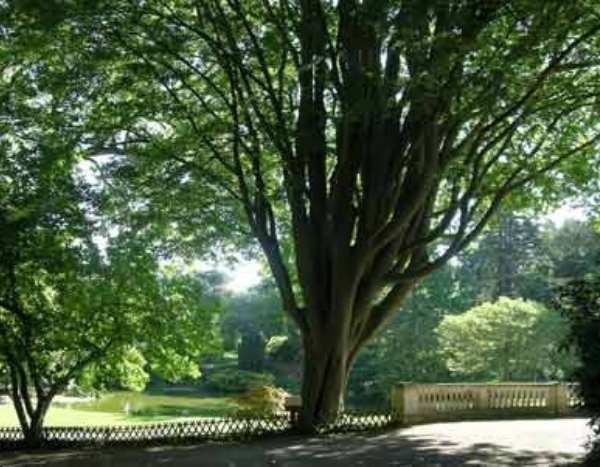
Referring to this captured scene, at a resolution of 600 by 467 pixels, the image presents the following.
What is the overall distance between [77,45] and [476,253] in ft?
199

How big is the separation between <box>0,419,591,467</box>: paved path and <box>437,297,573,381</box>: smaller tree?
22932 mm

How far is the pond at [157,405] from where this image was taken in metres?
41.9

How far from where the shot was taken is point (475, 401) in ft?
63.5

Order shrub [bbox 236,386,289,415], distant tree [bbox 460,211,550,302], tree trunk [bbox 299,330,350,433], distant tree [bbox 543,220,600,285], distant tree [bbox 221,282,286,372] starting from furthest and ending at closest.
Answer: distant tree [bbox 460,211,550,302] → distant tree [bbox 543,220,600,285] → distant tree [bbox 221,282,286,372] → shrub [bbox 236,386,289,415] → tree trunk [bbox 299,330,350,433]

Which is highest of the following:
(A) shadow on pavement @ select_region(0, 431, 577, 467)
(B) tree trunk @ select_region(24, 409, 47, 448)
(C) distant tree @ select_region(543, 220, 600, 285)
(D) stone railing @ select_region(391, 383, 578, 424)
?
(C) distant tree @ select_region(543, 220, 600, 285)

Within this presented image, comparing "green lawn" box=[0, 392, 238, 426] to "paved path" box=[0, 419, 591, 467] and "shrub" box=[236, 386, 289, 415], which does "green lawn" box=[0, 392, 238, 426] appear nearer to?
"shrub" box=[236, 386, 289, 415]

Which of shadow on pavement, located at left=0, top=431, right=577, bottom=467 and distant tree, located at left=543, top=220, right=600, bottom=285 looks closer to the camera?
shadow on pavement, located at left=0, top=431, right=577, bottom=467

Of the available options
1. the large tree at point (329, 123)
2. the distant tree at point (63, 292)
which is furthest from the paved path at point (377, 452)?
the distant tree at point (63, 292)

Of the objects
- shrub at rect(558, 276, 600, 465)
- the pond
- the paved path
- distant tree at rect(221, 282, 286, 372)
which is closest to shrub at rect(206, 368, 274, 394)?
the pond

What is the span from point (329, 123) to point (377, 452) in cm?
785

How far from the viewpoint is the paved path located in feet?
39.1

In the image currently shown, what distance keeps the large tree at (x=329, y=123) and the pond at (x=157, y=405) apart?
2300cm

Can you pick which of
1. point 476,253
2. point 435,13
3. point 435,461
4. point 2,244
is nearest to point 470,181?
point 435,13

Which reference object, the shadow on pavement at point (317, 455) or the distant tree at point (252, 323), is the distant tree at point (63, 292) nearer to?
the shadow on pavement at point (317, 455)
